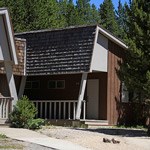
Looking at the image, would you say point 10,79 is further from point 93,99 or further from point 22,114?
point 93,99

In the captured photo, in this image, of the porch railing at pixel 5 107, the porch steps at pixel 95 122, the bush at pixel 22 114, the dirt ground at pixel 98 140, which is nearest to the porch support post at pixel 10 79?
the porch railing at pixel 5 107

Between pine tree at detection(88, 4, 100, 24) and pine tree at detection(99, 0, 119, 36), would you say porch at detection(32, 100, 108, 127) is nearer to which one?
pine tree at detection(99, 0, 119, 36)

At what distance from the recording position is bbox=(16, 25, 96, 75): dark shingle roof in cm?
2588

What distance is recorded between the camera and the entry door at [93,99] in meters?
28.2

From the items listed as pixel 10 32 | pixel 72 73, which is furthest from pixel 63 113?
pixel 10 32

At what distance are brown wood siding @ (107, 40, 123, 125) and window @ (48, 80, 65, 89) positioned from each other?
9.38ft

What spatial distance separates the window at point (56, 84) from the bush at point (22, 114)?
621 cm

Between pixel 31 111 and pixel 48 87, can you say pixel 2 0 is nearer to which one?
pixel 48 87

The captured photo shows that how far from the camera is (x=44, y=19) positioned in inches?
1694

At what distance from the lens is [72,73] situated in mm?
26109

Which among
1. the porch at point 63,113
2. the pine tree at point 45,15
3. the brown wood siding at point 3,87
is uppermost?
the pine tree at point 45,15

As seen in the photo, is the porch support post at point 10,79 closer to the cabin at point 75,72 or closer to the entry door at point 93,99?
the cabin at point 75,72

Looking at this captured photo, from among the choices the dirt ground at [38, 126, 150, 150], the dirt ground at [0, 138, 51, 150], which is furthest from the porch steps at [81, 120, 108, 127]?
the dirt ground at [0, 138, 51, 150]

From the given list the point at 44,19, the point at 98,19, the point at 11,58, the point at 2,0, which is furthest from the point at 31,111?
the point at 98,19
